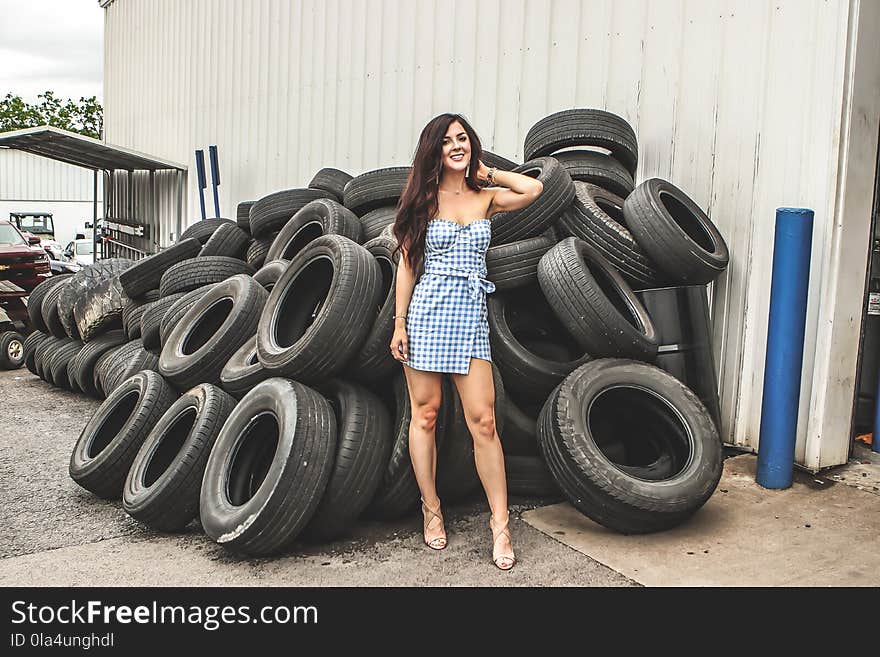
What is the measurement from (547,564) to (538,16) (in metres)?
4.95

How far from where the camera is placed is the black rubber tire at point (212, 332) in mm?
5344

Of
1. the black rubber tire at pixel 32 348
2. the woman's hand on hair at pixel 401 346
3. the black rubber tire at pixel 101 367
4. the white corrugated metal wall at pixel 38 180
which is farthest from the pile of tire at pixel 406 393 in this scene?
the white corrugated metal wall at pixel 38 180

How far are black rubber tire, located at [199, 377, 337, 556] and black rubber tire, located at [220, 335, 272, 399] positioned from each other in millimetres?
322

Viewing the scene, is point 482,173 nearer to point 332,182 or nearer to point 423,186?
point 423,186

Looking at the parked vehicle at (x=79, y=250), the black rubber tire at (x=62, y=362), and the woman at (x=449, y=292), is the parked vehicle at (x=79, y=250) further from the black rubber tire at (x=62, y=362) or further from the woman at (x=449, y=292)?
the woman at (x=449, y=292)

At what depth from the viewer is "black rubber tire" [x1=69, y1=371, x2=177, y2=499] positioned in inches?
195

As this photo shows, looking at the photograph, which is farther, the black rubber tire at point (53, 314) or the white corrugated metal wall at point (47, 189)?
the white corrugated metal wall at point (47, 189)

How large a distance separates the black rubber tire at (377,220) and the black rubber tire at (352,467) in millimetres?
2345

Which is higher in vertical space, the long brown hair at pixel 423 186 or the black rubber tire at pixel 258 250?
the long brown hair at pixel 423 186

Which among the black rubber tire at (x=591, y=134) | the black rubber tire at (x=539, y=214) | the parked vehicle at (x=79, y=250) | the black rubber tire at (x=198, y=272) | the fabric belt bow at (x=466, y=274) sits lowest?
the parked vehicle at (x=79, y=250)

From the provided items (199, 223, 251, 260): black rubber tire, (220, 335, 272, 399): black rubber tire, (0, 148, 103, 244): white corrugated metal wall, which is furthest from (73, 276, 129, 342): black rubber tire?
(0, 148, 103, 244): white corrugated metal wall

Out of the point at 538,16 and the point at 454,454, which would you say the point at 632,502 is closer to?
the point at 454,454

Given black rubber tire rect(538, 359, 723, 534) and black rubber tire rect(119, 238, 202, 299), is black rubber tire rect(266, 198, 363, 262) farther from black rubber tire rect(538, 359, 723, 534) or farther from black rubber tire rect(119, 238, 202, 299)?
black rubber tire rect(538, 359, 723, 534)
